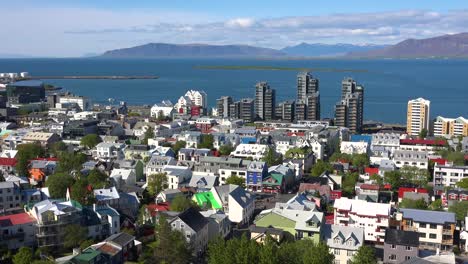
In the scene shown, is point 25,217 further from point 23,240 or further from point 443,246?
point 443,246

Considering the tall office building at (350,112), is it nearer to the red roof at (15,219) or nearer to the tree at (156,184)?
the tree at (156,184)

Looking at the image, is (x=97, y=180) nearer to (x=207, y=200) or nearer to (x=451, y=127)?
(x=207, y=200)

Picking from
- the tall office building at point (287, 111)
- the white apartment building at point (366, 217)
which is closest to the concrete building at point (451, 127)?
the tall office building at point (287, 111)

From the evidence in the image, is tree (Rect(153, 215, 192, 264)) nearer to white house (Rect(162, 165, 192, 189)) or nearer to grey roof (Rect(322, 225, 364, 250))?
grey roof (Rect(322, 225, 364, 250))

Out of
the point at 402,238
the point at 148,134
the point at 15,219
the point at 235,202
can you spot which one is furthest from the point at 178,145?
the point at 402,238

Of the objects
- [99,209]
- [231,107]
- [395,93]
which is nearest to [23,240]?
[99,209]

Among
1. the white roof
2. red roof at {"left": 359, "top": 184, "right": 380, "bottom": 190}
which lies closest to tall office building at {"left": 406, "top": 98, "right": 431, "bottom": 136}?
red roof at {"left": 359, "top": 184, "right": 380, "bottom": 190}
